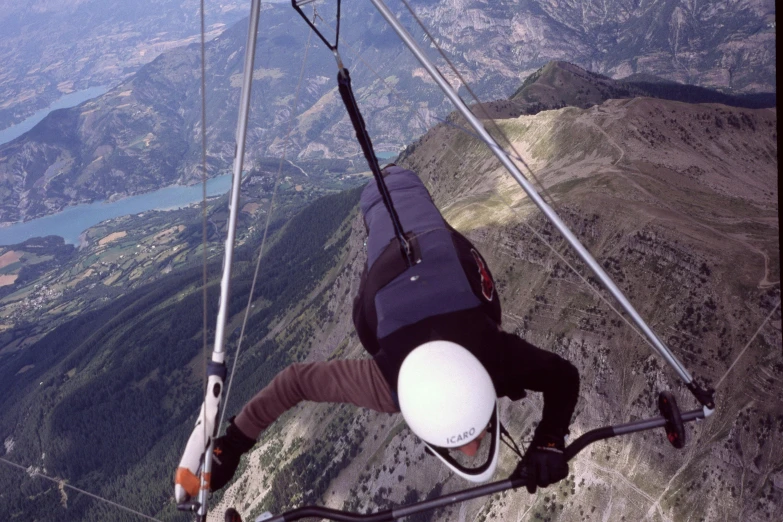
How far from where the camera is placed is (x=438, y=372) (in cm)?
495

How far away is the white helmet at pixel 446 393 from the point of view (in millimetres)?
4965

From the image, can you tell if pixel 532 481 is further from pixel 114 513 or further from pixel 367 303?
pixel 114 513

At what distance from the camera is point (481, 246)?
5928cm

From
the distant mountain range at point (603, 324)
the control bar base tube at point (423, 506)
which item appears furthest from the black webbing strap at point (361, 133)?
the control bar base tube at point (423, 506)

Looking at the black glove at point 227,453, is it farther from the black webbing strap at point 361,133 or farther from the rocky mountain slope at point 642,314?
the rocky mountain slope at point 642,314

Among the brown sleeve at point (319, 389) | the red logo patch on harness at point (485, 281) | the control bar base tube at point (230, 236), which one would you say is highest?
the control bar base tube at point (230, 236)

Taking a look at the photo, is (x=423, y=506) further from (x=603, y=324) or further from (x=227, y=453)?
(x=603, y=324)

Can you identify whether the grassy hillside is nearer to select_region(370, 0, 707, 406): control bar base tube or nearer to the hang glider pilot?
the hang glider pilot

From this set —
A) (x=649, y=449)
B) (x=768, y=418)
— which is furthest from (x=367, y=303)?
(x=649, y=449)

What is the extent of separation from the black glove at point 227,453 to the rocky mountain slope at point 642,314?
33.9 ft

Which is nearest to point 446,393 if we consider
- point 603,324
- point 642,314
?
point 642,314

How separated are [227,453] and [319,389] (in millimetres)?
1247

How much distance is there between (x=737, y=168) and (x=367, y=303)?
3345 inches

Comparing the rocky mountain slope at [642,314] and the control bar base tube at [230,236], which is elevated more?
the control bar base tube at [230,236]
